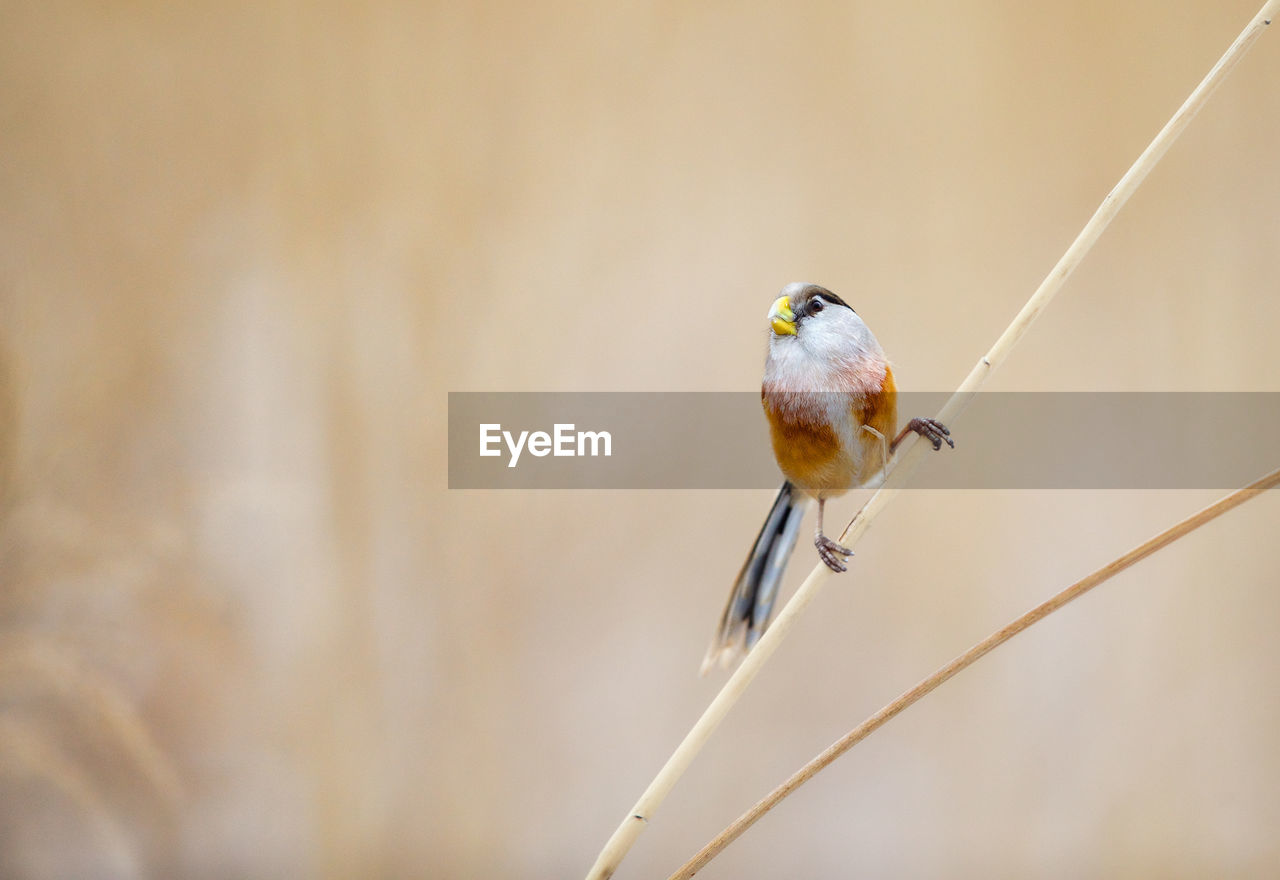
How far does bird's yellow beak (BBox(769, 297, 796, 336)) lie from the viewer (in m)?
0.34

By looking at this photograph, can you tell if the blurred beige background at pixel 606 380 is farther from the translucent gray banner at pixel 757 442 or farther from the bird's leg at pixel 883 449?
the bird's leg at pixel 883 449

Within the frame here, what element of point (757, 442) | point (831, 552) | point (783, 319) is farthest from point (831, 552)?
point (757, 442)

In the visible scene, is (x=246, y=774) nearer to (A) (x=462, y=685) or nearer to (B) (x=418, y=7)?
(A) (x=462, y=685)

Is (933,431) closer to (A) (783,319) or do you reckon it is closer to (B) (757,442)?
(A) (783,319)

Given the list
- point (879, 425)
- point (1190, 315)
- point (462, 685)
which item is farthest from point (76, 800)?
point (1190, 315)

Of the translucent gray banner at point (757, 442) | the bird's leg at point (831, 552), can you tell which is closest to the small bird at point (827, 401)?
the bird's leg at point (831, 552)

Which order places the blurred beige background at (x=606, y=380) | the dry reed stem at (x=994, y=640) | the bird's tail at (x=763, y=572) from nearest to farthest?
the dry reed stem at (x=994, y=640) → the bird's tail at (x=763, y=572) → the blurred beige background at (x=606, y=380)

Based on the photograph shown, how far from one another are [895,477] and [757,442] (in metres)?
0.44

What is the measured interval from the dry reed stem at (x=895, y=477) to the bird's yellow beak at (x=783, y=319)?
2.8 inches

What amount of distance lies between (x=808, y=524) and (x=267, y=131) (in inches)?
24.7

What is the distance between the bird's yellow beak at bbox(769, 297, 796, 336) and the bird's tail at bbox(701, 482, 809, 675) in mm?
120

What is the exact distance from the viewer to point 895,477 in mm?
353

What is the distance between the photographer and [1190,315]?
841mm

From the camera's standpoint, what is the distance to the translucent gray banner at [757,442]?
0.81m
